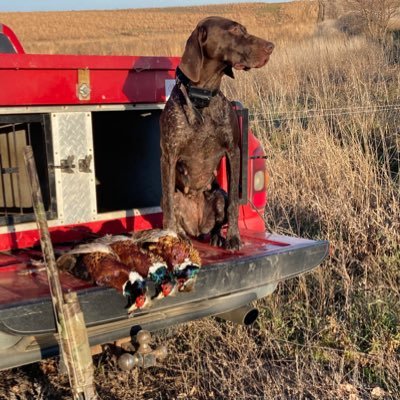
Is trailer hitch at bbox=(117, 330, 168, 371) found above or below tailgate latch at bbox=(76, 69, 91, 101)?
below

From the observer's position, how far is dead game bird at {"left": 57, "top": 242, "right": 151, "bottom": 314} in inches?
93.3

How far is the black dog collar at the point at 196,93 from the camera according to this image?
2.94 meters

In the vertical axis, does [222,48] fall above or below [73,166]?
above

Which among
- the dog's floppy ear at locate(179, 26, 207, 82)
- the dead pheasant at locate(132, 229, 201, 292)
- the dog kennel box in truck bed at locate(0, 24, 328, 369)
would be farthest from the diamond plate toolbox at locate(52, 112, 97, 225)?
the dog's floppy ear at locate(179, 26, 207, 82)

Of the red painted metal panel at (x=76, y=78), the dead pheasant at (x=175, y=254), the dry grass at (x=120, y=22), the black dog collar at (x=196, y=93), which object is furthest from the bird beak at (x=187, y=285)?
the dry grass at (x=120, y=22)

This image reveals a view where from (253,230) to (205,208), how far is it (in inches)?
15.9

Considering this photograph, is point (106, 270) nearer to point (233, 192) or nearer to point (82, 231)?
point (82, 231)

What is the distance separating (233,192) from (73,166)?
2.64 feet

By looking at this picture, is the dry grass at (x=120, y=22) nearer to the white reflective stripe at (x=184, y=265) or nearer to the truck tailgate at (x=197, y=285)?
the truck tailgate at (x=197, y=285)

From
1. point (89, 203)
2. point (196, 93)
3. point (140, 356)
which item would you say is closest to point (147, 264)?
point (140, 356)

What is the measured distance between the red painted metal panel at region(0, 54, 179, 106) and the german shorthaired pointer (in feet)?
0.72

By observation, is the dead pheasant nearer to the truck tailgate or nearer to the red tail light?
the truck tailgate

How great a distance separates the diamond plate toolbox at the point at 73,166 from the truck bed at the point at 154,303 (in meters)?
0.30

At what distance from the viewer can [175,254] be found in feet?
8.55
